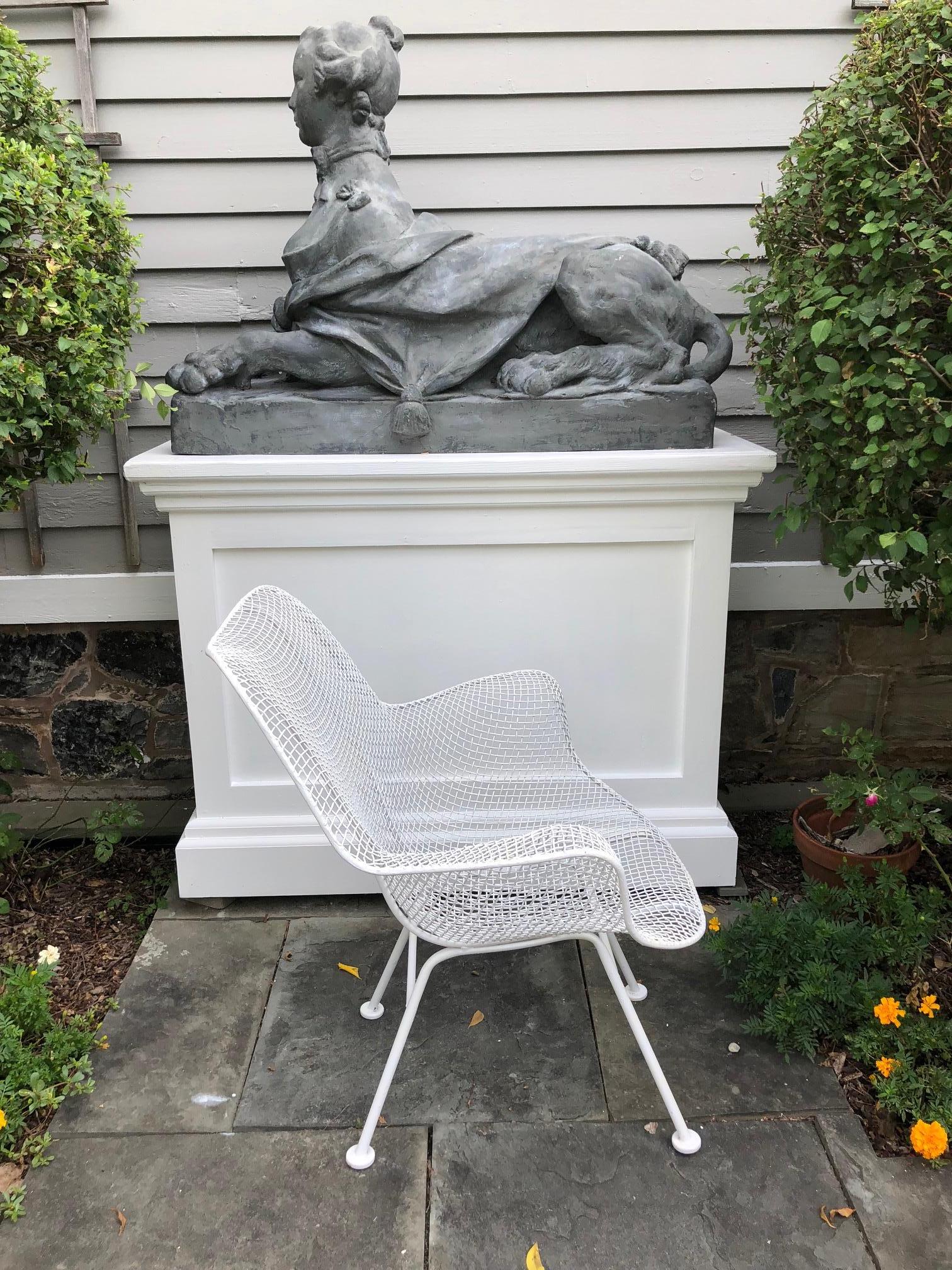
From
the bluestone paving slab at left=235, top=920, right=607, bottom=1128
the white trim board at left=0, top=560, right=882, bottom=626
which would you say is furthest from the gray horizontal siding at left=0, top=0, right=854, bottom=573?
the bluestone paving slab at left=235, top=920, right=607, bottom=1128

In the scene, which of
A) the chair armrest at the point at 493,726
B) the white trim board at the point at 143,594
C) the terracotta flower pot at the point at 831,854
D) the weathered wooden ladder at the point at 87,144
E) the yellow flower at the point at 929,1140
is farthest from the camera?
the white trim board at the point at 143,594

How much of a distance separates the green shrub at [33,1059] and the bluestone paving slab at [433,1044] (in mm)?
385

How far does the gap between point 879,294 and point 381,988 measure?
1.87 m

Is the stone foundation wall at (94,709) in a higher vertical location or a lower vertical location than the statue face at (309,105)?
lower

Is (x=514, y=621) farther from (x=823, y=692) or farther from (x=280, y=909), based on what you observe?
(x=823, y=692)

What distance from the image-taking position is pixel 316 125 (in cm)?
258

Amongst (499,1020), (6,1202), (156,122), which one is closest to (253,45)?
(156,122)

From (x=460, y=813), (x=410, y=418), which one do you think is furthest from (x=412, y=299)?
(x=460, y=813)

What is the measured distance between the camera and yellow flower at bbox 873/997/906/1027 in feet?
6.96

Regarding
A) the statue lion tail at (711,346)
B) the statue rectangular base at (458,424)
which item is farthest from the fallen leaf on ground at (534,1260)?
the statue lion tail at (711,346)

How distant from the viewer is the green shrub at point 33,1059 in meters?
2.00

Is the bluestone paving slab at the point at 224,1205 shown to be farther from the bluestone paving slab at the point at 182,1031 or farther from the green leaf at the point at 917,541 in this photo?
the green leaf at the point at 917,541

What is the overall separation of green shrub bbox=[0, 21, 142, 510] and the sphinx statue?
259 millimetres

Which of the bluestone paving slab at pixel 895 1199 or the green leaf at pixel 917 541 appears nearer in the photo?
the bluestone paving slab at pixel 895 1199
